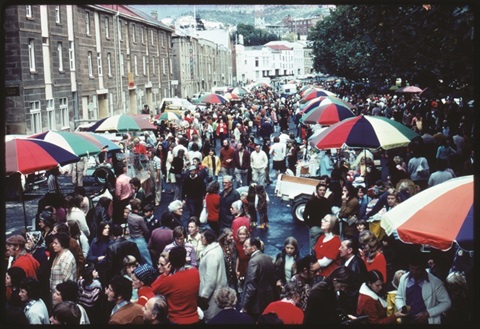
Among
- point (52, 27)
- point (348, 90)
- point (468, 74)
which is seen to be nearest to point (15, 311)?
point (468, 74)

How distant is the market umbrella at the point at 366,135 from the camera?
1090 centimetres

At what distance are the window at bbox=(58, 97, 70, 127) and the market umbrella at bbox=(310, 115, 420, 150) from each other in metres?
24.3

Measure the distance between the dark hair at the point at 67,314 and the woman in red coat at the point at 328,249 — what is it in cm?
348

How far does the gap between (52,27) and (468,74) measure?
23931mm

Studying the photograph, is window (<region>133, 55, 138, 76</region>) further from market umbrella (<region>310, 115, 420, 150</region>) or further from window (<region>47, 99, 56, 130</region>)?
market umbrella (<region>310, 115, 420, 150</region>)

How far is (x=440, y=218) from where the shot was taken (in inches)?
201

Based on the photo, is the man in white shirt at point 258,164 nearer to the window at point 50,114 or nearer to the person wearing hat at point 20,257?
the person wearing hat at point 20,257

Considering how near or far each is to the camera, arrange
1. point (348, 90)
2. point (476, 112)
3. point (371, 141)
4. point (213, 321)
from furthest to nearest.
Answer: point (348, 90) < point (371, 141) < point (213, 321) < point (476, 112)

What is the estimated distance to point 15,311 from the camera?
611 centimetres

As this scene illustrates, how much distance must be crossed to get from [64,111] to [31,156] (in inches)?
987

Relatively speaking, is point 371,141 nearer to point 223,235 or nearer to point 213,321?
point 223,235

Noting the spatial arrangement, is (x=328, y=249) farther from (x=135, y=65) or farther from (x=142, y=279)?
A: (x=135, y=65)

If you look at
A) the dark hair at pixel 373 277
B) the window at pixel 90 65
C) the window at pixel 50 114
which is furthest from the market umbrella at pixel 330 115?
the window at pixel 90 65

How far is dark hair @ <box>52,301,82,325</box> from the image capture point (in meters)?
5.66
